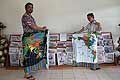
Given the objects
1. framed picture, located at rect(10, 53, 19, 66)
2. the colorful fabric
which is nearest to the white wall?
framed picture, located at rect(10, 53, 19, 66)

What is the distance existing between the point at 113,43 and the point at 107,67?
64cm

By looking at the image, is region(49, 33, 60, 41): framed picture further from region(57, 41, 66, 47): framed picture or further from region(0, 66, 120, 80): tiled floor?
region(0, 66, 120, 80): tiled floor

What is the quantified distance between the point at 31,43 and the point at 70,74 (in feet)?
3.48

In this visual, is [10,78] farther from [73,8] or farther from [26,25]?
[73,8]

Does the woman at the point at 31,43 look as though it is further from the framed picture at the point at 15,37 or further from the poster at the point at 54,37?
the framed picture at the point at 15,37

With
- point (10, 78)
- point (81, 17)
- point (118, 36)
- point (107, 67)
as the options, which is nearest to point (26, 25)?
point (10, 78)

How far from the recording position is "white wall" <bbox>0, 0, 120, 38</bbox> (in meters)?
4.99

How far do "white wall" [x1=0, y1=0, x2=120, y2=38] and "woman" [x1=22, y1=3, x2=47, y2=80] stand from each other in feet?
3.42

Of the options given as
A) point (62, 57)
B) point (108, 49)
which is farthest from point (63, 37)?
point (108, 49)

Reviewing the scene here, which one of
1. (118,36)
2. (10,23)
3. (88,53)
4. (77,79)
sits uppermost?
(10,23)

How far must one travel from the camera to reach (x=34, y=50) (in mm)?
3969

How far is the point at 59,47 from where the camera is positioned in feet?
15.9

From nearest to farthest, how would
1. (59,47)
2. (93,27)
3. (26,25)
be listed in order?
1. (26,25)
2. (93,27)
3. (59,47)

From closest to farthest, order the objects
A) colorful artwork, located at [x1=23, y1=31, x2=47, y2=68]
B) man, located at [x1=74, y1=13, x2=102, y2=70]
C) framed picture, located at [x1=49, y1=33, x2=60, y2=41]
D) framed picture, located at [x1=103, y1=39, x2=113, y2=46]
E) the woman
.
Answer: the woman
colorful artwork, located at [x1=23, y1=31, x2=47, y2=68]
man, located at [x1=74, y1=13, x2=102, y2=70]
framed picture, located at [x1=103, y1=39, x2=113, y2=46]
framed picture, located at [x1=49, y1=33, x2=60, y2=41]
